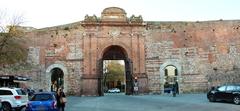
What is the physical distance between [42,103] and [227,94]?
39.8 ft

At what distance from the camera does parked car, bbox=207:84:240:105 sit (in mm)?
22984

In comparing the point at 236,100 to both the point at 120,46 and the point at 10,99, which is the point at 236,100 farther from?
the point at 120,46

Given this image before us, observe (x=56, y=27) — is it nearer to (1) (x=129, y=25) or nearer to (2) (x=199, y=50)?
(1) (x=129, y=25)

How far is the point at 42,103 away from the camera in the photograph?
56.0ft

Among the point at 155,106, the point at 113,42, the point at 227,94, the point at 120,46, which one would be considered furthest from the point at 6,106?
the point at 120,46

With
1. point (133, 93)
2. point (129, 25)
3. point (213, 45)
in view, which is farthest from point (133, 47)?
point (213, 45)

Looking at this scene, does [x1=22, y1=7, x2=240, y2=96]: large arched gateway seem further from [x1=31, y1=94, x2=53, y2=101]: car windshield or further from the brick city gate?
[x1=31, y1=94, x2=53, y2=101]: car windshield

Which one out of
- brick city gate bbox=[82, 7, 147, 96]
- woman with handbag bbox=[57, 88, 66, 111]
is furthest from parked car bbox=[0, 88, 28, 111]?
brick city gate bbox=[82, 7, 147, 96]

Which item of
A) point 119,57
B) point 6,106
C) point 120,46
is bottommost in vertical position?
point 6,106

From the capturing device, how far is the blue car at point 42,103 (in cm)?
1702

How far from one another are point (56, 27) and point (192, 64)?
13355mm

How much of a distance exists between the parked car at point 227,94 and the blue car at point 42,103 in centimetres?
1140

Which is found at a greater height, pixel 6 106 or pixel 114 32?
pixel 114 32

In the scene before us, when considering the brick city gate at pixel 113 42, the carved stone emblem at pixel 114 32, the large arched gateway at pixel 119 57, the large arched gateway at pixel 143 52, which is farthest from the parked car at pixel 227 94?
the carved stone emblem at pixel 114 32
